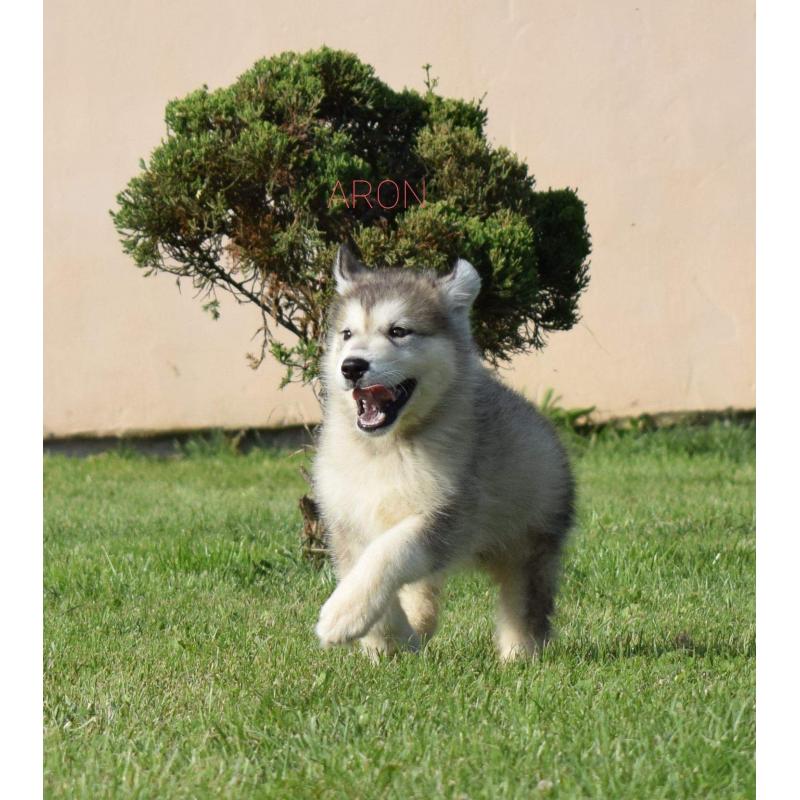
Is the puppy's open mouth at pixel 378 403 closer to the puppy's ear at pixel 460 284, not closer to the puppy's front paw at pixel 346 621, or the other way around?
the puppy's ear at pixel 460 284

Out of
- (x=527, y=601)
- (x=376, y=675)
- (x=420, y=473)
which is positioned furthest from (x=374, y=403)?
(x=527, y=601)

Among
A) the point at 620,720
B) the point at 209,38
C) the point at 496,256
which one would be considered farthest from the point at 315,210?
the point at 209,38

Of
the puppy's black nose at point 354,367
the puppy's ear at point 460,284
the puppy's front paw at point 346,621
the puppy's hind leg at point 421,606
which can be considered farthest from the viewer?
the puppy's hind leg at point 421,606

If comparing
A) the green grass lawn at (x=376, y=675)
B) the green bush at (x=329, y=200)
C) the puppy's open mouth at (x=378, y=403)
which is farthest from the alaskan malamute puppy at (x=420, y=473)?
the green bush at (x=329, y=200)

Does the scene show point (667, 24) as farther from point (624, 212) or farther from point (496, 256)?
point (496, 256)

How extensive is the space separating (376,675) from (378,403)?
889 mm

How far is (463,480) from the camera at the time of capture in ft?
14.3

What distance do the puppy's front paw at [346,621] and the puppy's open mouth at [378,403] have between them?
620mm

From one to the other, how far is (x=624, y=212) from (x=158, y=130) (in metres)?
3.48

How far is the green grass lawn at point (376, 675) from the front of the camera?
328 centimetres

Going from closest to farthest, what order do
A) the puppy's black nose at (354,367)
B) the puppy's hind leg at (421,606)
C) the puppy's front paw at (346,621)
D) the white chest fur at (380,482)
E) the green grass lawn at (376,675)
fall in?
the green grass lawn at (376,675), the puppy's front paw at (346,621), the puppy's black nose at (354,367), the white chest fur at (380,482), the puppy's hind leg at (421,606)

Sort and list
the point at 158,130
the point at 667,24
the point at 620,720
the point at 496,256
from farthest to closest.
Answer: the point at 158,130 → the point at 667,24 → the point at 496,256 → the point at 620,720

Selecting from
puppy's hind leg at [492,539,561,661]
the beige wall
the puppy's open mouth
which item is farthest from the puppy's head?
the beige wall

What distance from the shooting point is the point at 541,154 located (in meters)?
9.05
